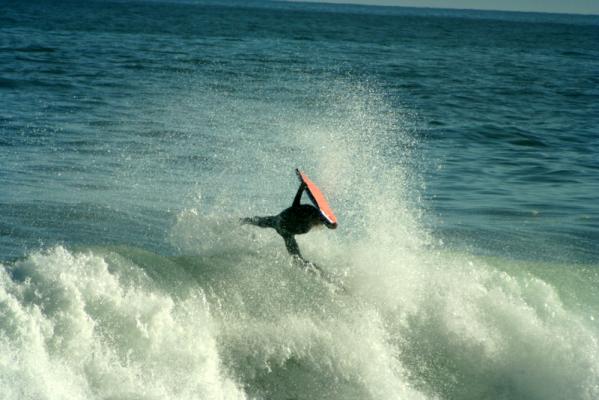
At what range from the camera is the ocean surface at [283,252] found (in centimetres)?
772

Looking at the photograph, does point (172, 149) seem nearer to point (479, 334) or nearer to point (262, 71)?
point (479, 334)

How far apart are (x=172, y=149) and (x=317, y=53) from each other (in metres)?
33.4

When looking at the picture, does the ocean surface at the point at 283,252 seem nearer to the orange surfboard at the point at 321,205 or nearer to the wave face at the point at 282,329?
the wave face at the point at 282,329

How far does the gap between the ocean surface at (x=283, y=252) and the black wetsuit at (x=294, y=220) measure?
54 centimetres

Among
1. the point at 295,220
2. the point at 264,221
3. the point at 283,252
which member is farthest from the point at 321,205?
the point at 283,252

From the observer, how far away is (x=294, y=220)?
923 cm

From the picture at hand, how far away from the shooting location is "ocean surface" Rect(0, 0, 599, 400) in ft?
25.3

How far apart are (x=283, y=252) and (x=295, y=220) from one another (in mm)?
1071

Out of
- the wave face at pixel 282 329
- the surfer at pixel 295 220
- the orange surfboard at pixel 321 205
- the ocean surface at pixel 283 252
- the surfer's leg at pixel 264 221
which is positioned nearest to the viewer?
the wave face at pixel 282 329

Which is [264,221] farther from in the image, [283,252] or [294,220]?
[283,252]

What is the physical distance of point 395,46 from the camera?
204ft

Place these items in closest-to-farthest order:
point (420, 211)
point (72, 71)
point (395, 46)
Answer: point (420, 211) < point (72, 71) < point (395, 46)

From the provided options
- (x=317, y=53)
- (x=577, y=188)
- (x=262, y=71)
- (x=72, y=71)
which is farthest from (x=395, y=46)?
(x=577, y=188)

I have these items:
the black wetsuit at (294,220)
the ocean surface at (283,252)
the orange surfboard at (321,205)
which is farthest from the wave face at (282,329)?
the orange surfboard at (321,205)
